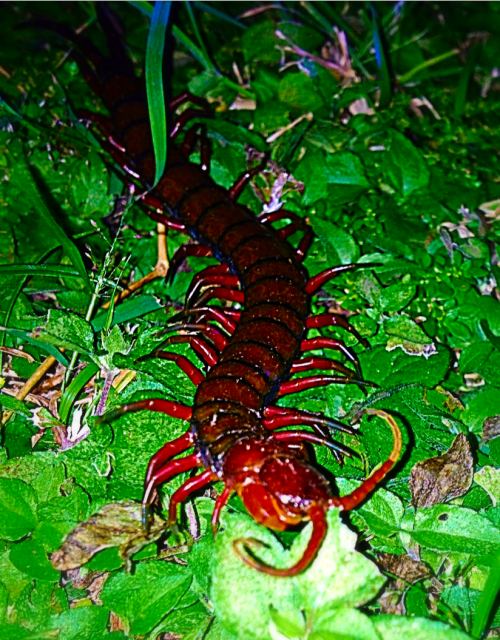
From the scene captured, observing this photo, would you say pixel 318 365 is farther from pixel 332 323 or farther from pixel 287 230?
pixel 287 230

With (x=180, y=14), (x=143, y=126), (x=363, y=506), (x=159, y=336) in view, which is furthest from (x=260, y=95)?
(x=363, y=506)

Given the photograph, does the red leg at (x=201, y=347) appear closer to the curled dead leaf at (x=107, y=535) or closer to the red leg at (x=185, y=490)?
the red leg at (x=185, y=490)

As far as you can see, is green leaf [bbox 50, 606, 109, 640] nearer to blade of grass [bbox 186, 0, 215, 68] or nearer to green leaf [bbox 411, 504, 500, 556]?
green leaf [bbox 411, 504, 500, 556]

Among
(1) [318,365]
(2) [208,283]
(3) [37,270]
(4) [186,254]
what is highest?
(3) [37,270]

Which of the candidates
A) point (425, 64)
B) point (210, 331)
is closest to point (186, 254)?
point (210, 331)

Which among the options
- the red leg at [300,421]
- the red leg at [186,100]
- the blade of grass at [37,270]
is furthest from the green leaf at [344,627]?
the red leg at [186,100]

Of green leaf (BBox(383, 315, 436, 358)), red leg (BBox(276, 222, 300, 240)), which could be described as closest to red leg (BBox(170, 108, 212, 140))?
red leg (BBox(276, 222, 300, 240))
